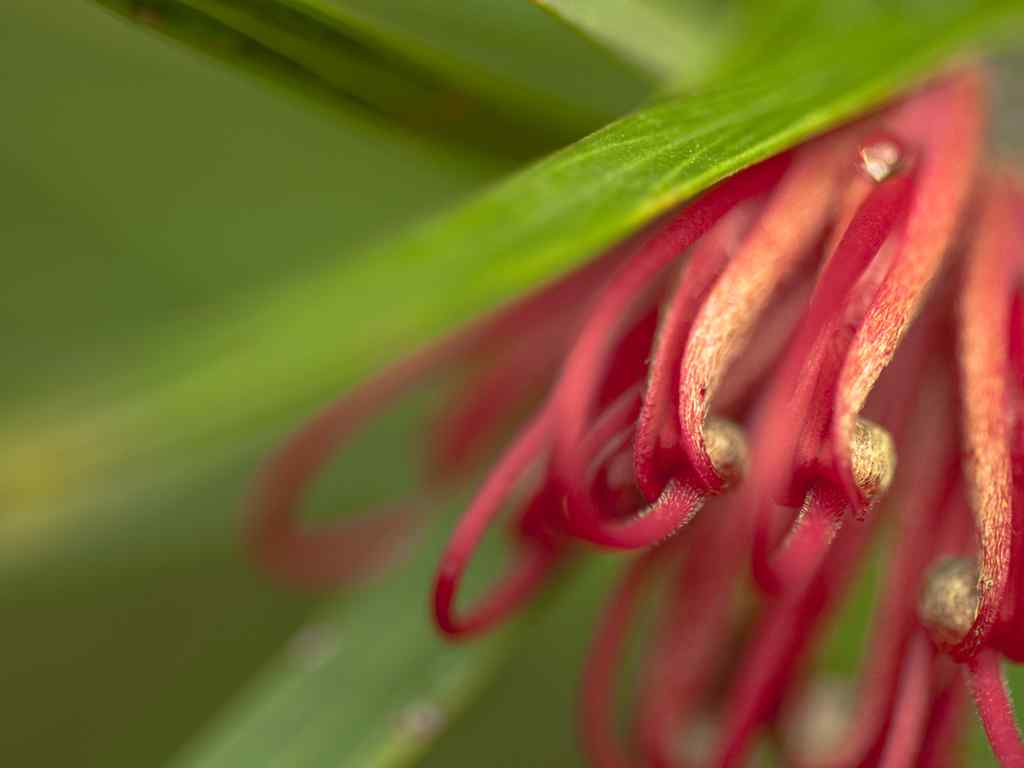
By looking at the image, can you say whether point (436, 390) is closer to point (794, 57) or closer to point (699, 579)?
point (699, 579)

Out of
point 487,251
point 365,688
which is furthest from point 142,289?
point 487,251

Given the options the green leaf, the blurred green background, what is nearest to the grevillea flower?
the green leaf

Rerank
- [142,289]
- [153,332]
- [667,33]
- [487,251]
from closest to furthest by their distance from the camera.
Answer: [487,251]
[667,33]
[153,332]
[142,289]

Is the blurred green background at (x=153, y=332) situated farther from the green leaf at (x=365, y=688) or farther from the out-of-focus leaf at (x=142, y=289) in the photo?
the green leaf at (x=365, y=688)

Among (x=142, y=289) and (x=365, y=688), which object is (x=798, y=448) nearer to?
(x=365, y=688)

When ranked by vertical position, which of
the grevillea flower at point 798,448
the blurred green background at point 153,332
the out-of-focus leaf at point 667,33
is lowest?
the blurred green background at point 153,332

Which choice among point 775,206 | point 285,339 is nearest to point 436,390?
point 285,339

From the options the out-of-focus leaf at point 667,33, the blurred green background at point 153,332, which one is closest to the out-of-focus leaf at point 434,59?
the out-of-focus leaf at point 667,33
